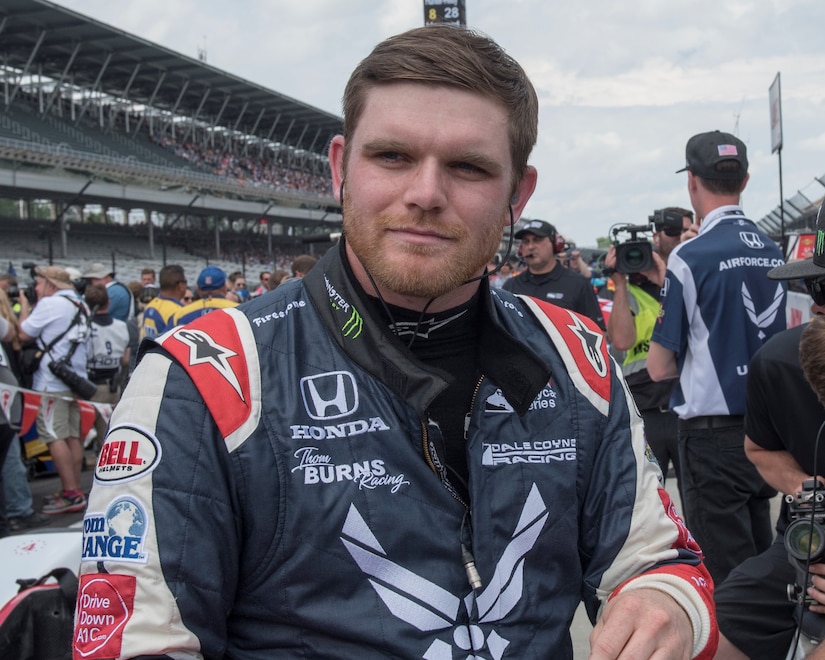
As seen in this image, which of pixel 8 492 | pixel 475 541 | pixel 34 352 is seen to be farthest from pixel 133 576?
pixel 34 352

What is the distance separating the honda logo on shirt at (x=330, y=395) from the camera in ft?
4.33

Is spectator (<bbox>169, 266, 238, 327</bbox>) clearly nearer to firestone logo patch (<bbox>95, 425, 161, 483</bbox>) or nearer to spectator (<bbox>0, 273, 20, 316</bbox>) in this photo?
spectator (<bbox>0, 273, 20, 316</bbox>)

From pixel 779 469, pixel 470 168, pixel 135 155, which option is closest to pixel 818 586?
pixel 779 469

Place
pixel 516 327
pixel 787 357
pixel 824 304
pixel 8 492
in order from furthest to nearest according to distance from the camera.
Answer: pixel 8 492, pixel 787 357, pixel 824 304, pixel 516 327

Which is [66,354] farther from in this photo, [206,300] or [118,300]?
[118,300]

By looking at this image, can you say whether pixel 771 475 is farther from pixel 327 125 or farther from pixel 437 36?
pixel 327 125

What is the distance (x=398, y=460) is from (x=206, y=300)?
5242 mm

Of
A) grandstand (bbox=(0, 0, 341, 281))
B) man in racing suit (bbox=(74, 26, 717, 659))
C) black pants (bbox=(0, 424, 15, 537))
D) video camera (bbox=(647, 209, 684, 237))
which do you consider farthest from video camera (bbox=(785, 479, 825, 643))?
grandstand (bbox=(0, 0, 341, 281))

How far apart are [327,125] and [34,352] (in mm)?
44420

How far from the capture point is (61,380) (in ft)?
20.3

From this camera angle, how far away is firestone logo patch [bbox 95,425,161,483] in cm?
120

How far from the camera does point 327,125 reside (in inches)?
1934

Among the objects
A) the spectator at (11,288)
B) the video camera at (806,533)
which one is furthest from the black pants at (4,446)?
the video camera at (806,533)

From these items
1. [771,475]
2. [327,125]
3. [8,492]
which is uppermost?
[327,125]
